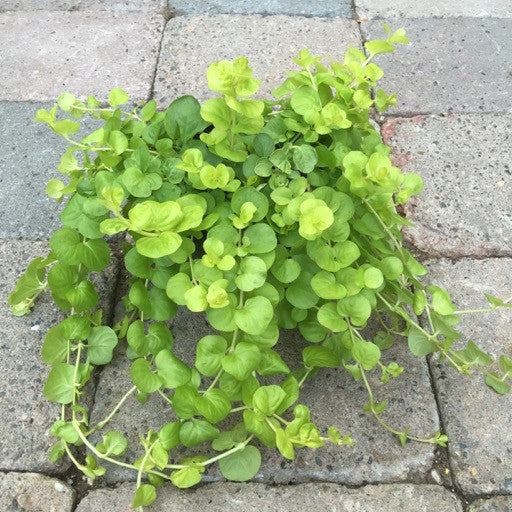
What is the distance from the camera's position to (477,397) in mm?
1375

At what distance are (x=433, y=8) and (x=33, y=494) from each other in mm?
2188

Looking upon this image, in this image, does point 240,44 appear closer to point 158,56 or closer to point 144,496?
point 158,56

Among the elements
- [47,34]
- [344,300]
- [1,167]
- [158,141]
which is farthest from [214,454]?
Result: [47,34]

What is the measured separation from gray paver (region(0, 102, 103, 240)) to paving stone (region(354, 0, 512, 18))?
3.85 ft

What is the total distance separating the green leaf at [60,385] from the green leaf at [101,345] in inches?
2.6

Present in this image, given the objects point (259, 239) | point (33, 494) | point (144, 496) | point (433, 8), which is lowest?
point (33, 494)

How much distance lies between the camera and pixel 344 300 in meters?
1.17

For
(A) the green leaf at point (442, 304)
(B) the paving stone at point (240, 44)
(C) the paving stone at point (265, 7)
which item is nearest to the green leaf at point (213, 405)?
(A) the green leaf at point (442, 304)

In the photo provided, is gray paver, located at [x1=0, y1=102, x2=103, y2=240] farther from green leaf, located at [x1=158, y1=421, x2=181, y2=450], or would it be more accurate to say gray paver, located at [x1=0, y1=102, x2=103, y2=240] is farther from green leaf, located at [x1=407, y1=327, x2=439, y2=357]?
green leaf, located at [x1=407, y1=327, x2=439, y2=357]

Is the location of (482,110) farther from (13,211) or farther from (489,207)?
(13,211)

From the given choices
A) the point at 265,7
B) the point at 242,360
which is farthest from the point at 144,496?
the point at 265,7

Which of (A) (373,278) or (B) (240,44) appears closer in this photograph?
(A) (373,278)

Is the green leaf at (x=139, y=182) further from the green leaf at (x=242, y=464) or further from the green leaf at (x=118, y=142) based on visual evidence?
the green leaf at (x=242, y=464)

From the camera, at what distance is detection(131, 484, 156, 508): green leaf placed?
1.11 m
